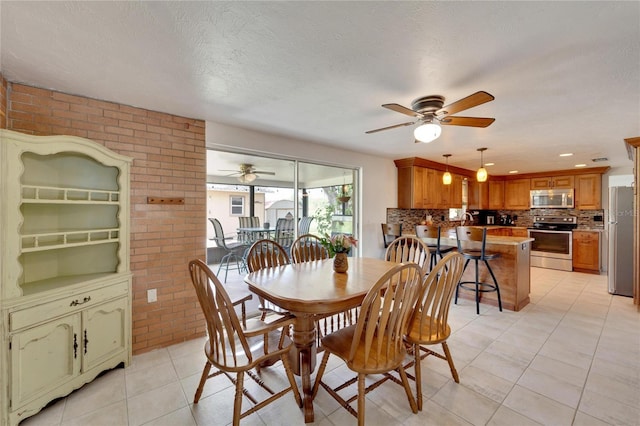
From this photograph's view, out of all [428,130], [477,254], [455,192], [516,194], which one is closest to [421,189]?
[455,192]

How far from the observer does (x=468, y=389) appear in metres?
1.99

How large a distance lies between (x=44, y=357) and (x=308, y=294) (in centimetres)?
176

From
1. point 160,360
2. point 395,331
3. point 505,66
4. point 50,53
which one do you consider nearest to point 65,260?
point 160,360

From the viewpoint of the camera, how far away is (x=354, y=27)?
141cm

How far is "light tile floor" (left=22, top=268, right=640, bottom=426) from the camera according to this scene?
1728mm

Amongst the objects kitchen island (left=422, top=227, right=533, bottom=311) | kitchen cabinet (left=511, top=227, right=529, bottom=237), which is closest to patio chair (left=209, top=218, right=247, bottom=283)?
kitchen island (left=422, top=227, right=533, bottom=311)

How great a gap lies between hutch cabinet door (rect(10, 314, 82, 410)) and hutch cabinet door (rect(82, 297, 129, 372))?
57mm

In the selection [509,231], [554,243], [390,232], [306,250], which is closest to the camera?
[306,250]

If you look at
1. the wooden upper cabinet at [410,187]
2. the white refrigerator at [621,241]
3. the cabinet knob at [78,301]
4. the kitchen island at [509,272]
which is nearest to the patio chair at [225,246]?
the cabinet knob at [78,301]

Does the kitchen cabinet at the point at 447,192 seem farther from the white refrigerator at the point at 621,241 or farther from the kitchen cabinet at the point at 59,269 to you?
the kitchen cabinet at the point at 59,269

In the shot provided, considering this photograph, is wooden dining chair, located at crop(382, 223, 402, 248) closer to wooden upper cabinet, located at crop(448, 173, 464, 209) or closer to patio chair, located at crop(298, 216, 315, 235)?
patio chair, located at crop(298, 216, 315, 235)

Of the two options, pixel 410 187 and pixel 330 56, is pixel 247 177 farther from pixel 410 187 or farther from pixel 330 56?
pixel 410 187

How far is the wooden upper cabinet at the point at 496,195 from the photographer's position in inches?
281

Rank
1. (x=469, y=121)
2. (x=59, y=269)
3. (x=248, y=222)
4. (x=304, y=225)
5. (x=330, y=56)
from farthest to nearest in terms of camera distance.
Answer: (x=304, y=225), (x=248, y=222), (x=469, y=121), (x=59, y=269), (x=330, y=56)
